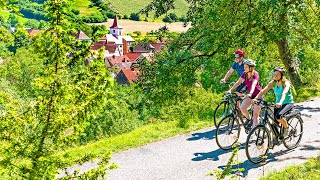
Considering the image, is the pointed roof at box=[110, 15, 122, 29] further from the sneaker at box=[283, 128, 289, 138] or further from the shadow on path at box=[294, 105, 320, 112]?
the sneaker at box=[283, 128, 289, 138]

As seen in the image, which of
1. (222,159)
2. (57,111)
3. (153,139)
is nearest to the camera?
(57,111)

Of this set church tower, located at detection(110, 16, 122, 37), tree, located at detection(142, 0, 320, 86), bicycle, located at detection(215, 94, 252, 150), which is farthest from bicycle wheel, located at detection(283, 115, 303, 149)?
church tower, located at detection(110, 16, 122, 37)

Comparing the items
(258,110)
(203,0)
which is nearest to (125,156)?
(258,110)

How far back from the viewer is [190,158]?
27.3ft

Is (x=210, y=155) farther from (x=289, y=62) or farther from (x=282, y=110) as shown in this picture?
(x=289, y=62)

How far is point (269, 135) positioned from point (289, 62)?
9031mm

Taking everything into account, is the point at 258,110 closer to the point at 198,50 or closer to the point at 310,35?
the point at 198,50

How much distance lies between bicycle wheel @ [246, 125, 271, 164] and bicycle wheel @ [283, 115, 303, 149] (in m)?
0.59

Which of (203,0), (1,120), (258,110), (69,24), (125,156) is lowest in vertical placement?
(125,156)

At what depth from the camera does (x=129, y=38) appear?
113 metres

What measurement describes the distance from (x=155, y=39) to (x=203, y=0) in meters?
2.62

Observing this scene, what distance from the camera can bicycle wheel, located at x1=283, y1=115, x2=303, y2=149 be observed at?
8.48 metres

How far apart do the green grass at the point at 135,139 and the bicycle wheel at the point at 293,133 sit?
230 cm

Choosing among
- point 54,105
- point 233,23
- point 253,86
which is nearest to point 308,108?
point 233,23
